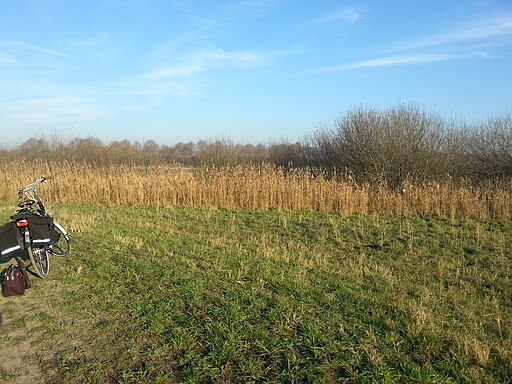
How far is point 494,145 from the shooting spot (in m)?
20.6

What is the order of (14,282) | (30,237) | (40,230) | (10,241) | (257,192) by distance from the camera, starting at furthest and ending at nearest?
(257,192) < (40,230) < (30,237) < (10,241) < (14,282)

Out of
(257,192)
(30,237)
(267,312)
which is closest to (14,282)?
(30,237)

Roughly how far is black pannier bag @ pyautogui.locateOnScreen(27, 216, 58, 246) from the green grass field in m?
0.58

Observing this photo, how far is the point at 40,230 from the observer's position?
6184 mm

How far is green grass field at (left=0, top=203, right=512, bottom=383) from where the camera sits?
135 inches

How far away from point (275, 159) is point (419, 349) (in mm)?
24374

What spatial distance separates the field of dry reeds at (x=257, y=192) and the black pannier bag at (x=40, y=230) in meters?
9.29

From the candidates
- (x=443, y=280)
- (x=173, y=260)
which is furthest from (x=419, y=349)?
(x=173, y=260)

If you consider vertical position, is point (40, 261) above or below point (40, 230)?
below

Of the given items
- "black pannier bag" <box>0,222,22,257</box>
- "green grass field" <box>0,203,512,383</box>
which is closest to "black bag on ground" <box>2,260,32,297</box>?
"green grass field" <box>0,203,512,383</box>

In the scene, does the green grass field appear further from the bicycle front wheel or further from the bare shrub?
the bare shrub

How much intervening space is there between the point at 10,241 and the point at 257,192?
1006cm

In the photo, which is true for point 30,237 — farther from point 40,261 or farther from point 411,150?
point 411,150

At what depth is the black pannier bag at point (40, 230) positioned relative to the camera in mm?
6043
